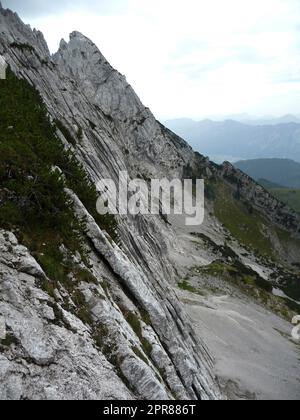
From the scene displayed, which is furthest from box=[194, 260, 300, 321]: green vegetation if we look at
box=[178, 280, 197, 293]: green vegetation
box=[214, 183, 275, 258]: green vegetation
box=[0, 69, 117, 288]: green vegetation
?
box=[214, 183, 275, 258]: green vegetation

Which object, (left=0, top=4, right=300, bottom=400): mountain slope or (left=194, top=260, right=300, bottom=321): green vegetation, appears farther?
(left=194, top=260, right=300, bottom=321): green vegetation

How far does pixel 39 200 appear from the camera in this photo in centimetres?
2056

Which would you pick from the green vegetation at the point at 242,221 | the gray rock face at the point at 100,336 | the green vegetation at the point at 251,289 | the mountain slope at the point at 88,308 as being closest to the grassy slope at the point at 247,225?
the green vegetation at the point at 242,221

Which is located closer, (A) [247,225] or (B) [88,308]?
(B) [88,308]

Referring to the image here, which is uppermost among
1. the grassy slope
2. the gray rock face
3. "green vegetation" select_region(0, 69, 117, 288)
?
"green vegetation" select_region(0, 69, 117, 288)

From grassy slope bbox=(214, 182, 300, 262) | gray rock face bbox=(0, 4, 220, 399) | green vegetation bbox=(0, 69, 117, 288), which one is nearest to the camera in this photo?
gray rock face bbox=(0, 4, 220, 399)

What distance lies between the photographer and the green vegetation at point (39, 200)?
61.1 ft

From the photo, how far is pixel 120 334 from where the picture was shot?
1791cm

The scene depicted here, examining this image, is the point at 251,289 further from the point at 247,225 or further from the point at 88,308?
the point at 247,225

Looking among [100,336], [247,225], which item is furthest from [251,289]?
[247,225]

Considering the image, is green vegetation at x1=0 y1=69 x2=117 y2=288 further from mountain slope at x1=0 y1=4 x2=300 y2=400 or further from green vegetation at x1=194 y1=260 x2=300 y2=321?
green vegetation at x1=194 y1=260 x2=300 y2=321

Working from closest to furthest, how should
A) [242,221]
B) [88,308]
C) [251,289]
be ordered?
[88,308] → [251,289] → [242,221]

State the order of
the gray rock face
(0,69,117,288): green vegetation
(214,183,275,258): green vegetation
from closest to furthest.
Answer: the gray rock face → (0,69,117,288): green vegetation → (214,183,275,258): green vegetation

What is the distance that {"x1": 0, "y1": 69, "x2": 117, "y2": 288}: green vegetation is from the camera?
18.6 m
